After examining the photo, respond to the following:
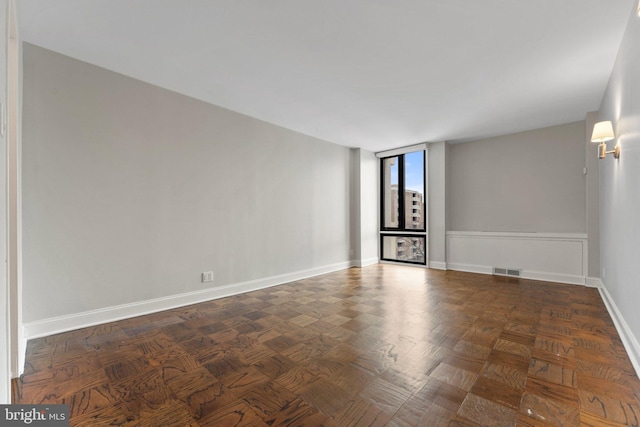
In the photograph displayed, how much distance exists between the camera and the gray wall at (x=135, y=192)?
2.53 metres

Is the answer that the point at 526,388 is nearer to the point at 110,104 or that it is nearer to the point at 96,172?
the point at 96,172

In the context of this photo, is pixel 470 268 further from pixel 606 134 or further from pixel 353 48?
pixel 353 48

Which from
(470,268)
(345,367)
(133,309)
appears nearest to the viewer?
(345,367)

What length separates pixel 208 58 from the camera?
2688 millimetres

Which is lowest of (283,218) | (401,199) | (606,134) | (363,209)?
(283,218)

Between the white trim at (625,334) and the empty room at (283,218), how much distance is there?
0.11 ft

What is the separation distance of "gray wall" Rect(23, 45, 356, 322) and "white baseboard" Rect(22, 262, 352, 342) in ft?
0.20

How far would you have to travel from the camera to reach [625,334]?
7.50 ft

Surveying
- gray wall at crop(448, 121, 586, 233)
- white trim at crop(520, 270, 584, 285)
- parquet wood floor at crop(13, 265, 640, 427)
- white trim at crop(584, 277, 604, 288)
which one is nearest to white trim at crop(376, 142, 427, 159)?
gray wall at crop(448, 121, 586, 233)

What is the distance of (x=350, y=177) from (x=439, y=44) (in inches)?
144

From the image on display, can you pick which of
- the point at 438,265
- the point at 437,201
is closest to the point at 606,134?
the point at 437,201

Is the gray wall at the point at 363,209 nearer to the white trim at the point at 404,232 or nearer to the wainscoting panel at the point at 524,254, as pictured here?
the white trim at the point at 404,232

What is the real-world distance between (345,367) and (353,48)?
2.61m

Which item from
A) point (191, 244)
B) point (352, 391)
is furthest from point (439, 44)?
point (191, 244)
